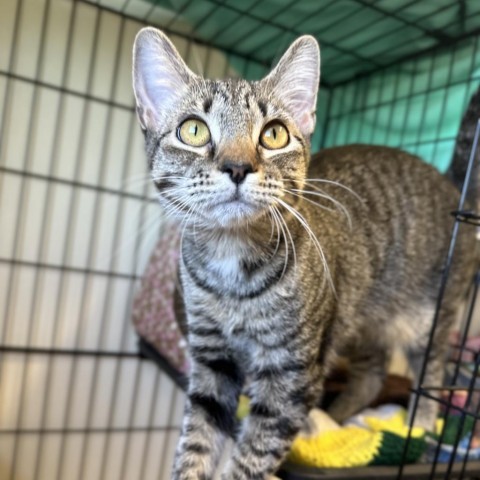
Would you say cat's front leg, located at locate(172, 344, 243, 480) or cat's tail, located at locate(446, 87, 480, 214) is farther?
cat's tail, located at locate(446, 87, 480, 214)

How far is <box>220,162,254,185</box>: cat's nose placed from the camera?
729 mm

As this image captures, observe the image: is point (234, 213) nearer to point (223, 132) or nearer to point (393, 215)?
point (223, 132)

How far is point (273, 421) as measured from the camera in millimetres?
910

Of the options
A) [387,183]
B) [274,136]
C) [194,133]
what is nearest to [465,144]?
[387,183]

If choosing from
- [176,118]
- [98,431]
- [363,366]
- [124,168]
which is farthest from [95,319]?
[176,118]

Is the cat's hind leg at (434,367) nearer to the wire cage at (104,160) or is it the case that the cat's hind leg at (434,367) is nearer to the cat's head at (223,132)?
the wire cage at (104,160)

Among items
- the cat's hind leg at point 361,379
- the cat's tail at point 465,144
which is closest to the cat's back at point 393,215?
the cat's tail at point 465,144

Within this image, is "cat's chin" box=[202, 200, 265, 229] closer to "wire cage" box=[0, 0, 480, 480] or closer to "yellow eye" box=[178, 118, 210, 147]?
"yellow eye" box=[178, 118, 210, 147]

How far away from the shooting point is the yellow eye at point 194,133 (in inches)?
33.1

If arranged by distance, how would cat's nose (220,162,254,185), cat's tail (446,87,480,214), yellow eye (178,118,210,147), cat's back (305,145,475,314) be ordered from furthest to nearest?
cat's tail (446,87,480,214)
cat's back (305,145,475,314)
yellow eye (178,118,210,147)
cat's nose (220,162,254,185)

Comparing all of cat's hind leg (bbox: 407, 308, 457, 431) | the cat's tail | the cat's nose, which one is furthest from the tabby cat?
the cat's tail

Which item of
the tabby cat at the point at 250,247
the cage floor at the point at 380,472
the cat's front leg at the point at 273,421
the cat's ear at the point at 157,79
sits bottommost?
the cage floor at the point at 380,472

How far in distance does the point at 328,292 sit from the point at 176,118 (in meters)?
0.42

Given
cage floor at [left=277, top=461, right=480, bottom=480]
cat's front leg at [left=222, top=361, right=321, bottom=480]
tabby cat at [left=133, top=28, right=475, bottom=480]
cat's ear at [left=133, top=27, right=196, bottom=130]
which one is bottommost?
cage floor at [left=277, top=461, right=480, bottom=480]
